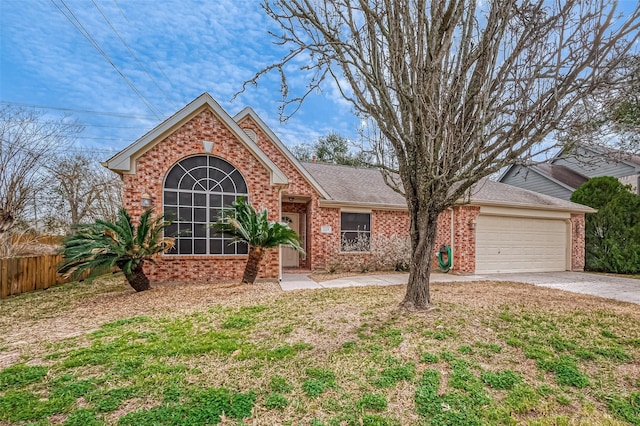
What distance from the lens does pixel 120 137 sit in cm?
1902

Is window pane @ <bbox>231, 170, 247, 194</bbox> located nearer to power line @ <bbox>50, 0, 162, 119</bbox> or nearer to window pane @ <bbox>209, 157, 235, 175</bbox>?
window pane @ <bbox>209, 157, 235, 175</bbox>

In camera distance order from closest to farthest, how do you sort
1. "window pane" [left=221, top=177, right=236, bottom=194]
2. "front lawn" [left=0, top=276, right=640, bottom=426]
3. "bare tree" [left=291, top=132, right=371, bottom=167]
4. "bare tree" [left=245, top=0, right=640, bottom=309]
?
"front lawn" [left=0, top=276, right=640, bottom=426], "bare tree" [left=245, top=0, right=640, bottom=309], "window pane" [left=221, top=177, right=236, bottom=194], "bare tree" [left=291, top=132, right=371, bottom=167]

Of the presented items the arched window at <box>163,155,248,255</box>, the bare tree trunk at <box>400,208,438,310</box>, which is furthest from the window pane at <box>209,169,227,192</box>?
the bare tree trunk at <box>400,208,438,310</box>

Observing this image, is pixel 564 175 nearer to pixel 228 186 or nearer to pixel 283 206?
pixel 283 206

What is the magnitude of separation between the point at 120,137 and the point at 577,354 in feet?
74.6

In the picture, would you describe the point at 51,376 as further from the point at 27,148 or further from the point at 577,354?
the point at 27,148

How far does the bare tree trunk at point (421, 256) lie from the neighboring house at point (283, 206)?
1229 mm

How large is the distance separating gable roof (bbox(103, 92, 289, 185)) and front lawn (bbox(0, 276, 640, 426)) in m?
3.96

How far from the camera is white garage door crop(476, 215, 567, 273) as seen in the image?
12.3 m

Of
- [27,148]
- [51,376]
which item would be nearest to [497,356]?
[51,376]

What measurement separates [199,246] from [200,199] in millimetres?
1384

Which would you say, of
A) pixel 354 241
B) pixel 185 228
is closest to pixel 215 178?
pixel 185 228

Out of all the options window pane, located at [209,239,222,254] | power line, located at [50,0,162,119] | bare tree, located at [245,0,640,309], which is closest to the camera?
bare tree, located at [245,0,640,309]

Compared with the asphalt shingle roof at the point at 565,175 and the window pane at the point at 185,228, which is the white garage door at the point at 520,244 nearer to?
the asphalt shingle roof at the point at 565,175
